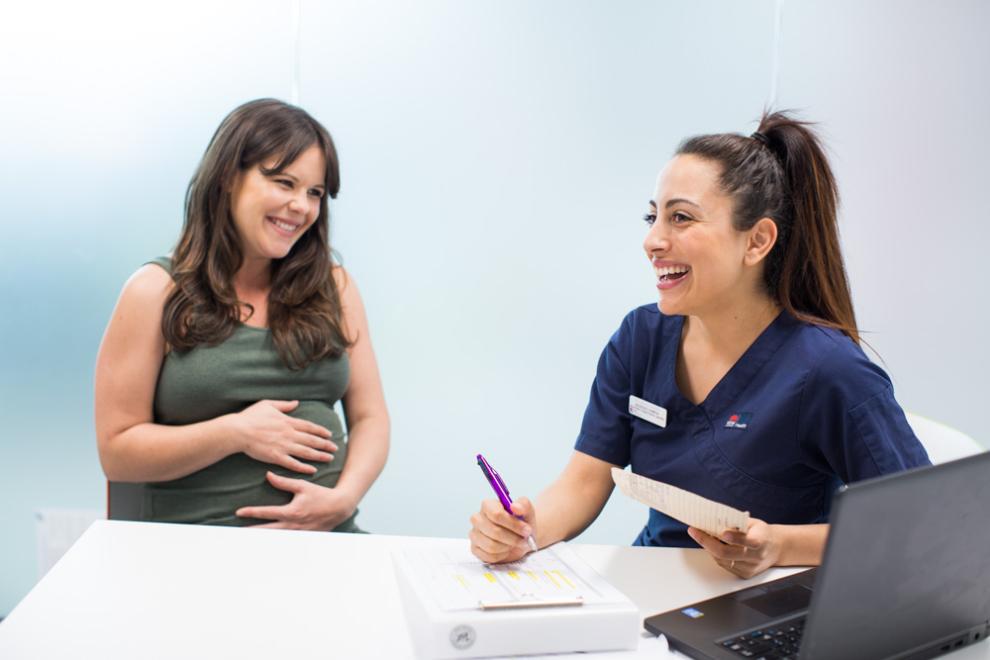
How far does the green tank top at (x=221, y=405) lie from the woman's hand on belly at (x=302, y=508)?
0.11ft

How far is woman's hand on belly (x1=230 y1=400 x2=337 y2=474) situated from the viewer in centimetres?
177

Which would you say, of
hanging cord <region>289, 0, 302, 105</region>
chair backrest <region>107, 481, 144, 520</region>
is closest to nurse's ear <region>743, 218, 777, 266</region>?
chair backrest <region>107, 481, 144, 520</region>

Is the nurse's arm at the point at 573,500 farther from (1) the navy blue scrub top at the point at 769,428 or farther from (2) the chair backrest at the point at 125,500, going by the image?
(2) the chair backrest at the point at 125,500

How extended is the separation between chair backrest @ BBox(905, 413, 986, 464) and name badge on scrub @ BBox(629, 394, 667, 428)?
45cm

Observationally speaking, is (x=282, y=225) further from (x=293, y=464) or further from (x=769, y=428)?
(x=769, y=428)

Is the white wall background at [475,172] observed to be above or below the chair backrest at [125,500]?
above

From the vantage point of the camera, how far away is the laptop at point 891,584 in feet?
2.64

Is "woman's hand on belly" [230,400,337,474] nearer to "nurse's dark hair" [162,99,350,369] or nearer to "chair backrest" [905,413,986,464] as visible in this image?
"nurse's dark hair" [162,99,350,369]

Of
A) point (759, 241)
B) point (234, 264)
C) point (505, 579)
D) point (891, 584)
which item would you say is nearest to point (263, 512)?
point (234, 264)

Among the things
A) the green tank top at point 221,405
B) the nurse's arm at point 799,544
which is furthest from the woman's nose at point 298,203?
the nurse's arm at point 799,544

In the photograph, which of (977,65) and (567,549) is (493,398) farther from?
(977,65)

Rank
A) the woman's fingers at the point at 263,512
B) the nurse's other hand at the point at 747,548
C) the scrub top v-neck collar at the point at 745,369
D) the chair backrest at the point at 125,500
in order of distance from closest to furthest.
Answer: the nurse's other hand at the point at 747,548
the scrub top v-neck collar at the point at 745,369
the woman's fingers at the point at 263,512
the chair backrest at the point at 125,500

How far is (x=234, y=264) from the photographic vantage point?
6.42ft

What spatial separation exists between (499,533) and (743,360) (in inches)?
23.4
